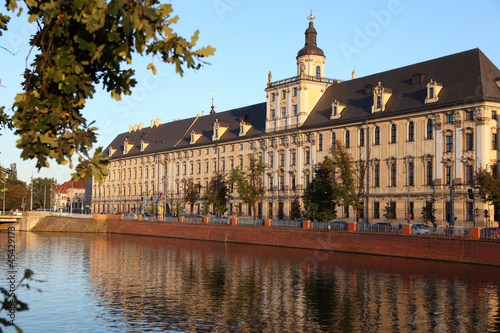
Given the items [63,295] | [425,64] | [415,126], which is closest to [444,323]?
[63,295]

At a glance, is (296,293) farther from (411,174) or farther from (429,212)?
(411,174)

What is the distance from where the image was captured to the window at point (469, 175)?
2527 inches

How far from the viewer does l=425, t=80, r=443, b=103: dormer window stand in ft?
226

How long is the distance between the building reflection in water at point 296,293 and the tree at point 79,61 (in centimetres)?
1562

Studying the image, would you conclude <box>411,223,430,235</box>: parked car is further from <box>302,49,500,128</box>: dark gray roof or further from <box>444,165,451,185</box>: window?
<box>302,49,500,128</box>: dark gray roof

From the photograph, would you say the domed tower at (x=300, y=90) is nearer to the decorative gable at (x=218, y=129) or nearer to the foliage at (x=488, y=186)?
the decorative gable at (x=218, y=129)

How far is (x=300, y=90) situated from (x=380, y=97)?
16.4m

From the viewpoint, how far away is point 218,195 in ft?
312

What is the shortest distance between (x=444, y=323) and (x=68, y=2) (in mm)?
21626

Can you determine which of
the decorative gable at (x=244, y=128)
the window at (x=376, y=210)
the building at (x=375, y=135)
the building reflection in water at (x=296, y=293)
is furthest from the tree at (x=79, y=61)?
the decorative gable at (x=244, y=128)

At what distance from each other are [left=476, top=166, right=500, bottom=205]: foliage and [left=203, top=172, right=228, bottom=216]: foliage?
44001mm

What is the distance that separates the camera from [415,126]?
2790 inches

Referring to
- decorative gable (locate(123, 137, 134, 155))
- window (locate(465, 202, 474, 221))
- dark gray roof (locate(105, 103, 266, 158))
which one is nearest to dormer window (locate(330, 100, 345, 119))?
dark gray roof (locate(105, 103, 266, 158))

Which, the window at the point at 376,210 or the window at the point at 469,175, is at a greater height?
the window at the point at 469,175
